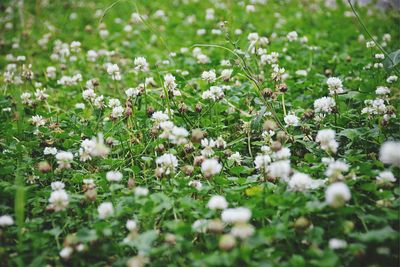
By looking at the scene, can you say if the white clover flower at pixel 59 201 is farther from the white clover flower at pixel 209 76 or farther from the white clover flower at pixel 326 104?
the white clover flower at pixel 326 104

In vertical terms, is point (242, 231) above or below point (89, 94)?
below

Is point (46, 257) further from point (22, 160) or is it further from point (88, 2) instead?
point (88, 2)

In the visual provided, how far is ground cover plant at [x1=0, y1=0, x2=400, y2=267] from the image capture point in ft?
3.78

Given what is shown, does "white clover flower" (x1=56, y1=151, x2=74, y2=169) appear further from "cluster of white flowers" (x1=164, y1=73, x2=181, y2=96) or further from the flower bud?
the flower bud

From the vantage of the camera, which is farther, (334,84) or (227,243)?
(334,84)

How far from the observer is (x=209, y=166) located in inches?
50.4

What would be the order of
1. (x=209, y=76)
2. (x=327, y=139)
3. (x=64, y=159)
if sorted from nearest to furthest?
(x=327, y=139) → (x=64, y=159) → (x=209, y=76)

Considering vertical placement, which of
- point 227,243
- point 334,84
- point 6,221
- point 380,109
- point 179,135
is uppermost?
point 334,84

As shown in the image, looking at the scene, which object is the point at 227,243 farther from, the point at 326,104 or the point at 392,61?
the point at 392,61

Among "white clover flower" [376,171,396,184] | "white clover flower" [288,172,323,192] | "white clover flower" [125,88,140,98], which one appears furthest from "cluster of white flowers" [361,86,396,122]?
"white clover flower" [125,88,140,98]

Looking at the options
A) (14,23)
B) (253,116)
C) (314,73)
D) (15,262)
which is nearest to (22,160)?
(15,262)

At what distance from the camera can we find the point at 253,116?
1.86 m

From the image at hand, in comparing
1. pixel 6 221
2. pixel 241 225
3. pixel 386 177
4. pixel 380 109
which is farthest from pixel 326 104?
pixel 6 221

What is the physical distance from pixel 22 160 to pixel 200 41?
6.84 feet
